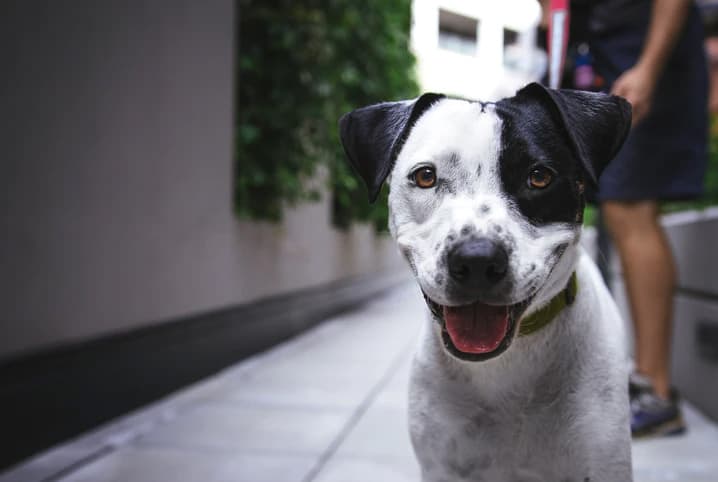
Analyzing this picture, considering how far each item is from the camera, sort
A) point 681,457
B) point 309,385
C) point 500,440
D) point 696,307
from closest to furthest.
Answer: point 500,440, point 681,457, point 696,307, point 309,385

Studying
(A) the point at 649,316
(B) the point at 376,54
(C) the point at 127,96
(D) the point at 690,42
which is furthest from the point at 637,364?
(B) the point at 376,54

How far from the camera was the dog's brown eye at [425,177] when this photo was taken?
140 cm

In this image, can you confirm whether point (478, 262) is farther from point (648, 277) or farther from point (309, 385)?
point (309, 385)

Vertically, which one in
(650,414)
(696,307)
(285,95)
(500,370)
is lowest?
(650,414)

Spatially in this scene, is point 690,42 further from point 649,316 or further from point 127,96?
point 127,96

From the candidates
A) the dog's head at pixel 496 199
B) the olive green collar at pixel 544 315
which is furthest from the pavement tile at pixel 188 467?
the dog's head at pixel 496 199

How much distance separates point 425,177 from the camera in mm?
1414

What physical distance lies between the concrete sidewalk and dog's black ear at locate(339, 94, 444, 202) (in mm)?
1261

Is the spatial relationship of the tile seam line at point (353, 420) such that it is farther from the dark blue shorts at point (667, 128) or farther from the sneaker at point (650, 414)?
the dark blue shorts at point (667, 128)

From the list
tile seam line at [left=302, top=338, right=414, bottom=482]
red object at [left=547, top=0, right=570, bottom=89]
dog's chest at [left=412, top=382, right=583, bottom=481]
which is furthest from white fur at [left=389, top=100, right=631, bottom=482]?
tile seam line at [left=302, top=338, right=414, bottom=482]

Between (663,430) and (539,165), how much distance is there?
1.94 metres

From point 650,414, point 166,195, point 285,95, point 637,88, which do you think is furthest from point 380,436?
point 285,95

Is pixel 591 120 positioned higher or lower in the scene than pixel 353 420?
higher

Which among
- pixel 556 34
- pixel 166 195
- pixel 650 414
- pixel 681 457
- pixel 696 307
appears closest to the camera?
pixel 556 34
